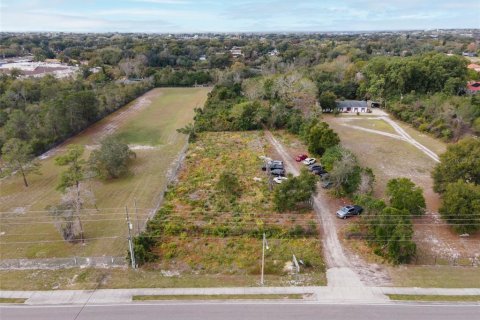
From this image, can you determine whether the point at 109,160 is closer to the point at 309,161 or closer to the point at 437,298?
the point at 309,161

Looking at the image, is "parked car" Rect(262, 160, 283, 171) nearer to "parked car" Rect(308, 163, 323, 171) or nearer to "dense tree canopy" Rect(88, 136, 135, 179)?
"parked car" Rect(308, 163, 323, 171)

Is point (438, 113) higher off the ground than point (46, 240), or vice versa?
point (438, 113)

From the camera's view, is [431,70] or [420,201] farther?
[431,70]

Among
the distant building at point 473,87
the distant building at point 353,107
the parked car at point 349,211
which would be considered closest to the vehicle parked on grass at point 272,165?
the parked car at point 349,211

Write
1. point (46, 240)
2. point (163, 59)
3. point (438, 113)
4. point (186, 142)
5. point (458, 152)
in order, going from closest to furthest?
point (46, 240) → point (458, 152) → point (186, 142) → point (438, 113) → point (163, 59)

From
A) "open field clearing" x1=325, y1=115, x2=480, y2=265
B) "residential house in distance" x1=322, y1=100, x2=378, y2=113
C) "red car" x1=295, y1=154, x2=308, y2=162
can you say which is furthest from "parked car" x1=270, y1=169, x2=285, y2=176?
"residential house in distance" x1=322, y1=100, x2=378, y2=113

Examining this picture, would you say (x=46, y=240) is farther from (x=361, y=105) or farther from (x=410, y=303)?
(x=361, y=105)

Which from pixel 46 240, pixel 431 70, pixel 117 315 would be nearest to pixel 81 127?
pixel 46 240

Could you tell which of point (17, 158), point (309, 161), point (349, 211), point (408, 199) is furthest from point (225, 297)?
point (17, 158)
